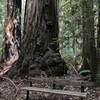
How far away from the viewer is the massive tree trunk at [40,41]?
10.4 m

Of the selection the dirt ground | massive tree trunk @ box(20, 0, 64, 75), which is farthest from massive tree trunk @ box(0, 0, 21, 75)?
the dirt ground

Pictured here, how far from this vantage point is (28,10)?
11.0 meters

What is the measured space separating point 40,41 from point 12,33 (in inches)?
47.0

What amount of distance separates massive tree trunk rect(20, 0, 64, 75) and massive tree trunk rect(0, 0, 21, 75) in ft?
1.01

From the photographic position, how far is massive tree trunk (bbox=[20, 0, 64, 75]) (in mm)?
10359

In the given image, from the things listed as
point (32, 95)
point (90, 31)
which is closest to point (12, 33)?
point (32, 95)

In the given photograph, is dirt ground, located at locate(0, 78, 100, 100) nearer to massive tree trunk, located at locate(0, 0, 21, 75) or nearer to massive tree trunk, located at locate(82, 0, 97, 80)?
massive tree trunk, located at locate(82, 0, 97, 80)

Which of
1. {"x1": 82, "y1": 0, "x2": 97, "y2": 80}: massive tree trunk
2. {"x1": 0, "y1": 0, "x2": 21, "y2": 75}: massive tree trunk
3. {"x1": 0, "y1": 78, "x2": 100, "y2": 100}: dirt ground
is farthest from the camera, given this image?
{"x1": 0, "y1": 0, "x2": 21, "y2": 75}: massive tree trunk

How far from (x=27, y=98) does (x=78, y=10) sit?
14.7 ft

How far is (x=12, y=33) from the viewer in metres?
10.6

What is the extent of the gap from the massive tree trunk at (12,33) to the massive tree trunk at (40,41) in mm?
308

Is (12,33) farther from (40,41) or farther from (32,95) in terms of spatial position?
(32,95)

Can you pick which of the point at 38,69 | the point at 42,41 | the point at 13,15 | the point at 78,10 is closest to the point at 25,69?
the point at 38,69

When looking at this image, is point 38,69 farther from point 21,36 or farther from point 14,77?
point 21,36
